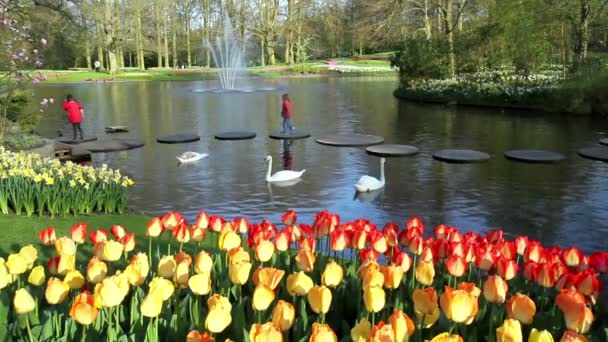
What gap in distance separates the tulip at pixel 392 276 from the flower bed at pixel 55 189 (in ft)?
17.8

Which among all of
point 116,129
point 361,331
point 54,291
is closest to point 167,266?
point 54,291

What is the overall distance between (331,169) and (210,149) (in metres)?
4.44

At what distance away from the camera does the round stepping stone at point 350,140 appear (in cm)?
1684

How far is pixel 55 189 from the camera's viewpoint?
7.56 meters

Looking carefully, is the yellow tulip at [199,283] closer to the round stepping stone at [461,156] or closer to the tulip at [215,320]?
the tulip at [215,320]

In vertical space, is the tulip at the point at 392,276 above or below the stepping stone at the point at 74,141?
below

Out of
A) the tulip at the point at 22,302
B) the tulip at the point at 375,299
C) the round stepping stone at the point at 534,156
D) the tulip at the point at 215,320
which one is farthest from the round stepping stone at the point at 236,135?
the tulip at the point at 215,320

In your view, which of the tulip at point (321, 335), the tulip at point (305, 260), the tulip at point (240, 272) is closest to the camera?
the tulip at point (321, 335)

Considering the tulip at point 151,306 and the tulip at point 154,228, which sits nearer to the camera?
the tulip at point 151,306

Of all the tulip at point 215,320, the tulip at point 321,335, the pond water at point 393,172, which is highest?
the tulip at point 321,335

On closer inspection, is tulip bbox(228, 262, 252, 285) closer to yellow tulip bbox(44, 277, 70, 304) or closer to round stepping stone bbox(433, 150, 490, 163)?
yellow tulip bbox(44, 277, 70, 304)

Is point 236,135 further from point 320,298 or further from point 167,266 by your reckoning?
point 320,298

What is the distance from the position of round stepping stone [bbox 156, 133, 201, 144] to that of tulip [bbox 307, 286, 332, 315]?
15.4m

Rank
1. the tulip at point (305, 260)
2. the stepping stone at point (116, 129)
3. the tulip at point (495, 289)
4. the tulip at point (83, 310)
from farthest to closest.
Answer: the stepping stone at point (116, 129), the tulip at point (305, 260), the tulip at point (495, 289), the tulip at point (83, 310)
